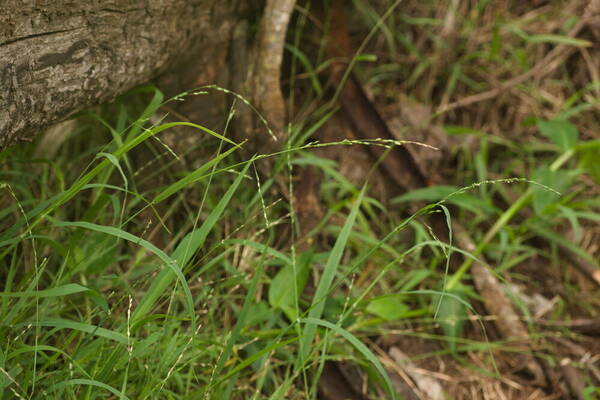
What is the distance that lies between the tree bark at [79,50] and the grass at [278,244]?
0.11m

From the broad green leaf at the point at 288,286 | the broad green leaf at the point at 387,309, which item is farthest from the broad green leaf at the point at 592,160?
the broad green leaf at the point at 288,286

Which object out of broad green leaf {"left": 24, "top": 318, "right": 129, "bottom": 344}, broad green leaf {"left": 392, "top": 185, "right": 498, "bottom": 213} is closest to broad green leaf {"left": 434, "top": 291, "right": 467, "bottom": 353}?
broad green leaf {"left": 392, "top": 185, "right": 498, "bottom": 213}

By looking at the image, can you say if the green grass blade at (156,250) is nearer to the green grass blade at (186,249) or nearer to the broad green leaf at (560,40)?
the green grass blade at (186,249)

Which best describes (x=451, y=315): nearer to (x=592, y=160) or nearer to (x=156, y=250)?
(x=592, y=160)

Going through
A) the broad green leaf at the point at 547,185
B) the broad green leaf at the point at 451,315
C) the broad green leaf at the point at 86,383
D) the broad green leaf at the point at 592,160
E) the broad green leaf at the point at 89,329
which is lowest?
the broad green leaf at the point at 451,315

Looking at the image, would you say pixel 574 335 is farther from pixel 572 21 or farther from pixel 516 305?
pixel 572 21

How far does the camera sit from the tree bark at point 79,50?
1.22m

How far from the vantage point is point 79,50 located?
1376mm

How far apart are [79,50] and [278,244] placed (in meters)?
0.85

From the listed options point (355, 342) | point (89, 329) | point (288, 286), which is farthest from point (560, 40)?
point (89, 329)

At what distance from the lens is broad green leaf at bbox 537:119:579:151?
2182 mm

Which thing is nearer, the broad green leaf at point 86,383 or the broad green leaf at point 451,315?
the broad green leaf at point 86,383

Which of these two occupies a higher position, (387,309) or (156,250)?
(156,250)

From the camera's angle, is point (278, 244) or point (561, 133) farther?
point (561, 133)
